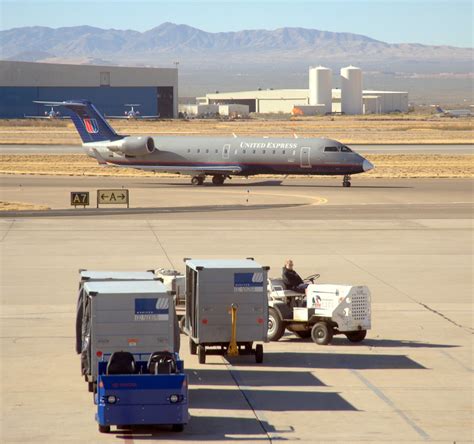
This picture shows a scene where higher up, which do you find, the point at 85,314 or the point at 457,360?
the point at 85,314

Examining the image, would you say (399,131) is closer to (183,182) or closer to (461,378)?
(183,182)

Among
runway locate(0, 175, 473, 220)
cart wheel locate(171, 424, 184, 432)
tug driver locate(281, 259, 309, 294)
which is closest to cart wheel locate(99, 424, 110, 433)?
cart wheel locate(171, 424, 184, 432)

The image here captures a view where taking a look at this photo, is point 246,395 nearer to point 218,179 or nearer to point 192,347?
point 192,347

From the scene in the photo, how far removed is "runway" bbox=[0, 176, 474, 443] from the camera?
1797cm

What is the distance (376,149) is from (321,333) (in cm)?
8155

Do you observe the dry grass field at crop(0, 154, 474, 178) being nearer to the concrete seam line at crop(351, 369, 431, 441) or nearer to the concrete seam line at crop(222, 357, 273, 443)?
the concrete seam line at crop(222, 357, 273, 443)

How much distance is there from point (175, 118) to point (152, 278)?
175 metres

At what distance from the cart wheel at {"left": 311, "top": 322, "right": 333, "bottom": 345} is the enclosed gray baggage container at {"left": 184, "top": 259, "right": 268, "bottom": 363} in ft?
8.25

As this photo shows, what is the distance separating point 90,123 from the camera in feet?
235

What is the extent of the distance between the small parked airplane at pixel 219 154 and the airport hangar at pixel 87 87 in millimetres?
115316

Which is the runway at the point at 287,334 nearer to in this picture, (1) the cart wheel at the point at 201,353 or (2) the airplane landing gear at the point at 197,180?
(1) the cart wheel at the point at 201,353

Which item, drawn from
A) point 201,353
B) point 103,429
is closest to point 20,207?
point 201,353

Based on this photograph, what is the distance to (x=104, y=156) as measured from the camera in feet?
233

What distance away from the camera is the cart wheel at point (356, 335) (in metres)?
24.7
